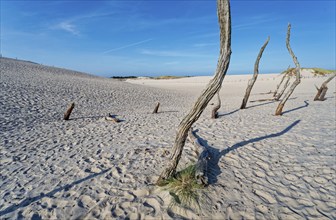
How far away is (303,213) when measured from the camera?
3256 millimetres

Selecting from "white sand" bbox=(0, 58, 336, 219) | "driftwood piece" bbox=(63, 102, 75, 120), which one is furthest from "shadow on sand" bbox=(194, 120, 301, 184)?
"driftwood piece" bbox=(63, 102, 75, 120)

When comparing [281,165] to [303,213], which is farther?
[281,165]

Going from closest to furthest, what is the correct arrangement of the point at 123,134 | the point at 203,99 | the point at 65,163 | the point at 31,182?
the point at 203,99, the point at 31,182, the point at 65,163, the point at 123,134

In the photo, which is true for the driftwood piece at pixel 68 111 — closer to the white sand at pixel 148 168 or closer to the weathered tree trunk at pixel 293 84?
the white sand at pixel 148 168

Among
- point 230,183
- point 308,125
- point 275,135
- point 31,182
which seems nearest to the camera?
point 230,183

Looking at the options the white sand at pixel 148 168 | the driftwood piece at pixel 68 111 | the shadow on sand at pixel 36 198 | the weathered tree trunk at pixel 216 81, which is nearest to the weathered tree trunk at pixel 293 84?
the white sand at pixel 148 168

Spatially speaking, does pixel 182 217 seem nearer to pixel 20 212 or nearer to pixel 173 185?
pixel 173 185

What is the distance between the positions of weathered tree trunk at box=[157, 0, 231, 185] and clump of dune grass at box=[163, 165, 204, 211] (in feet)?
0.57

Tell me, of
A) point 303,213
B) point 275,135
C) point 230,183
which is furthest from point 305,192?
point 275,135

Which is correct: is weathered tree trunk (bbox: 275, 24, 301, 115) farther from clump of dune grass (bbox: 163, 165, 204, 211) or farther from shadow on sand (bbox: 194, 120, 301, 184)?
clump of dune grass (bbox: 163, 165, 204, 211)

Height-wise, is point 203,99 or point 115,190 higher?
point 203,99

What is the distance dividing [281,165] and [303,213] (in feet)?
5.56

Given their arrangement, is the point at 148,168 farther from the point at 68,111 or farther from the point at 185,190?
the point at 68,111

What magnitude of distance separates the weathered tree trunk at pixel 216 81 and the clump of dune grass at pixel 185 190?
0.17 metres
